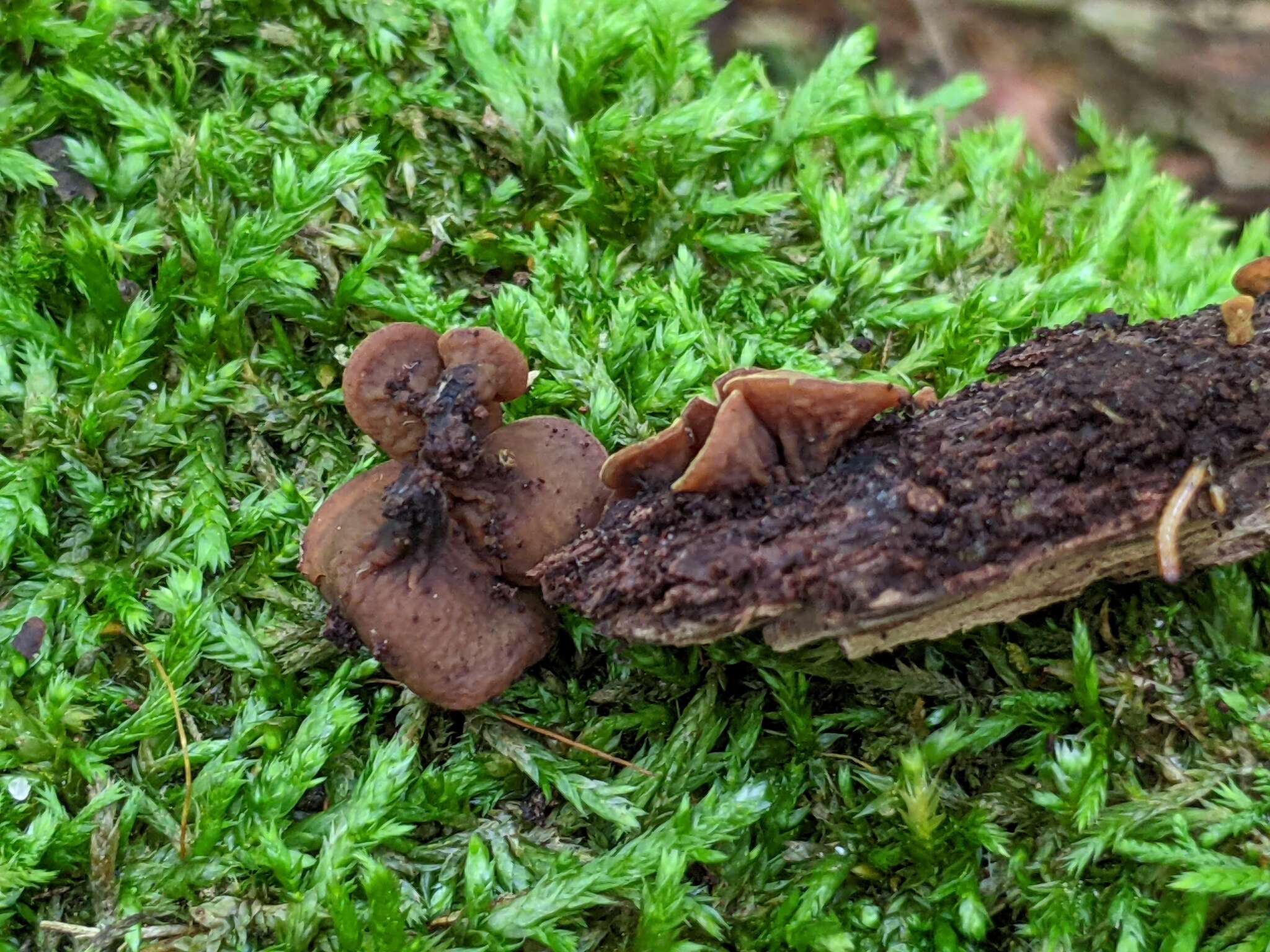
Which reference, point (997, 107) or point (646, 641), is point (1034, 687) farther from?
point (997, 107)

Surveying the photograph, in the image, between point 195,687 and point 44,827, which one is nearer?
point 44,827

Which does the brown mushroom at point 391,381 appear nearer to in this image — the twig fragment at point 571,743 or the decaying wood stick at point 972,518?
the decaying wood stick at point 972,518

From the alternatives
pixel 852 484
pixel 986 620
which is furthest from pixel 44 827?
pixel 986 620

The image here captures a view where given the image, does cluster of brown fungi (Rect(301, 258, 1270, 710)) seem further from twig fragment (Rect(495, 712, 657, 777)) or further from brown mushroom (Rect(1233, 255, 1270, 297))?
twig fragment (Rect(495, 712, 657, 777))

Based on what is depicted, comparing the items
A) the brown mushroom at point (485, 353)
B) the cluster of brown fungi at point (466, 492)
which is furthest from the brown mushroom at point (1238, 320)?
the brown mushroom at point (485, 353)

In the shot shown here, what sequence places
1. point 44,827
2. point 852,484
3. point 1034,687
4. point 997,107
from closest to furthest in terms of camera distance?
point 852,484 < point 44,827 < point 1034,687 < point 997,107

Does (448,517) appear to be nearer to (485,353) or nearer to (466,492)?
(466,492)

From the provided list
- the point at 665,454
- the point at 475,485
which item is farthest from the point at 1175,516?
the point at 475,485
